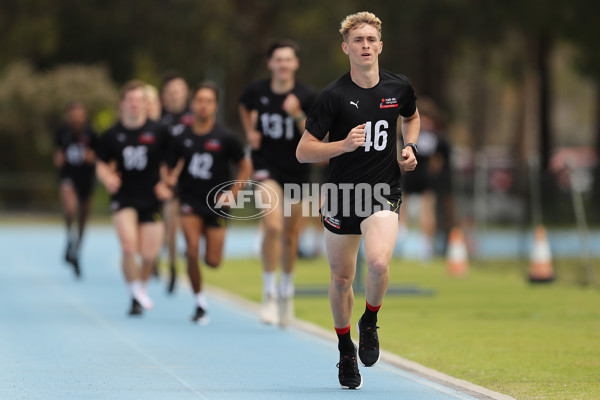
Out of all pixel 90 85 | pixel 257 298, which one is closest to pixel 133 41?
pixel 90 85

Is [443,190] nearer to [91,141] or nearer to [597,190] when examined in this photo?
[597,190]

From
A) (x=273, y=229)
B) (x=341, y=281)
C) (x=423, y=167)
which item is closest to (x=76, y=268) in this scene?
(x=423, y=167)

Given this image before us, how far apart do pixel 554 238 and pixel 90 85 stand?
91.0ft

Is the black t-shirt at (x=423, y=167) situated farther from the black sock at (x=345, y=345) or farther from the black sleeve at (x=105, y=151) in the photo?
the black sock at (x=345, y=345)

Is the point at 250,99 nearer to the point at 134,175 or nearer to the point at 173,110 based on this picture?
the point at 134,175

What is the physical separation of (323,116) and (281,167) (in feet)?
14.2

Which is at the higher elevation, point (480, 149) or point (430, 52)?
point (430, 52)

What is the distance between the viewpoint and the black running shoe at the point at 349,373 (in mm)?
8872

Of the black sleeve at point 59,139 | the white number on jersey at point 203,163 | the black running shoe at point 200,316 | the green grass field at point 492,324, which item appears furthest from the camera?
the black sleeve at point 59,139

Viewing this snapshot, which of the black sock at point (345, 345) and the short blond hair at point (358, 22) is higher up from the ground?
the short blond hair at point (358, 22)

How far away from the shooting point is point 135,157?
14328 millimetres

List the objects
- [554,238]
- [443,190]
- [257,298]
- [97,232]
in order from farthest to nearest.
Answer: [97,232] → [443,190] → [554,238] → [257,298]

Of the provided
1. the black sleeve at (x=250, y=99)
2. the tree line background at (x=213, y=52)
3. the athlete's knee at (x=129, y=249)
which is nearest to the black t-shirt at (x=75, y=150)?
the athlete's knee at (x=129, y=249)

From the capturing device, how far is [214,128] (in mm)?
13734
